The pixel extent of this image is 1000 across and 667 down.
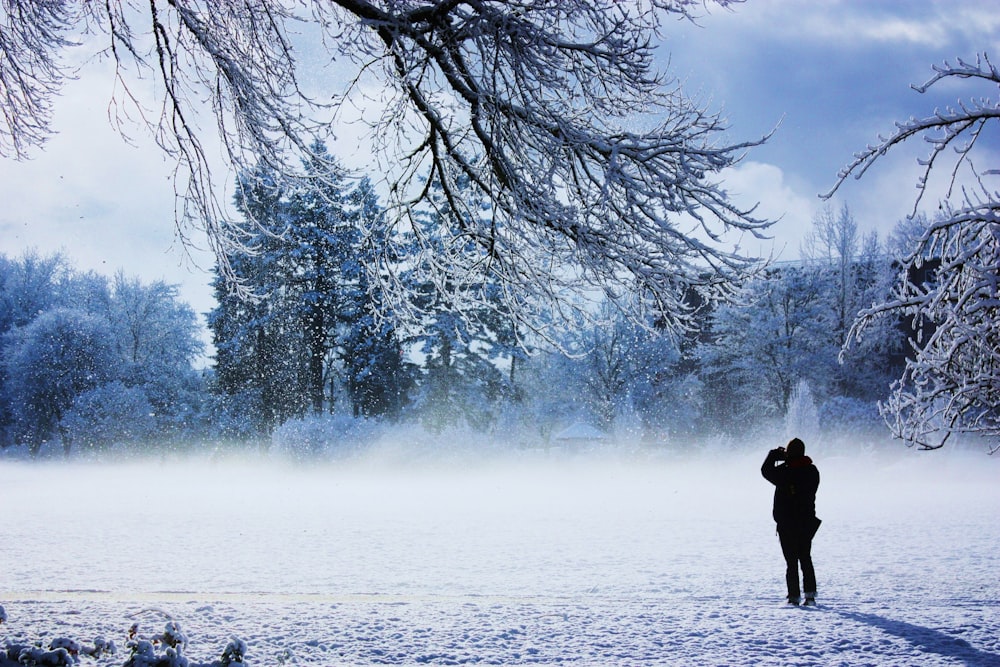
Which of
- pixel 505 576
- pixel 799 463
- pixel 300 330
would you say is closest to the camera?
pixel 799 463

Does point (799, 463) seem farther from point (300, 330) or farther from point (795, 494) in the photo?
point (300, 330)

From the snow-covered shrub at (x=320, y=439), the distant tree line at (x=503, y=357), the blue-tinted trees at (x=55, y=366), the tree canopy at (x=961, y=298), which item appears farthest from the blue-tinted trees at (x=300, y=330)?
the tree canopy at (x=961, y=298)

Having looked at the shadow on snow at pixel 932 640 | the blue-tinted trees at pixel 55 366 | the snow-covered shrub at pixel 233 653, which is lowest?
the shadow on snow at pixel 932 640

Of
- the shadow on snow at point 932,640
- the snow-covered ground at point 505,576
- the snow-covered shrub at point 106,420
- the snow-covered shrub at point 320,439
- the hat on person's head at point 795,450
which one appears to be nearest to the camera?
the shadow on snow at point 932,640

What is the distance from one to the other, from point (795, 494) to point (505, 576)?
11.4ft

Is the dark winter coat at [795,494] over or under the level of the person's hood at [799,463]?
under

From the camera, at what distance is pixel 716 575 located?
9.10 m

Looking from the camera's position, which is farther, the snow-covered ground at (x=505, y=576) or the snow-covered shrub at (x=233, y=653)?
the snow-covered ground at (x=505, y=576)

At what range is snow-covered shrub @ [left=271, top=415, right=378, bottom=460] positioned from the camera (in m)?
27.7

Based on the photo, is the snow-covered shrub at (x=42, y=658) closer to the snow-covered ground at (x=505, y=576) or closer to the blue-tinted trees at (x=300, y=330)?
the snow-covered ground at (x=505, y=576)

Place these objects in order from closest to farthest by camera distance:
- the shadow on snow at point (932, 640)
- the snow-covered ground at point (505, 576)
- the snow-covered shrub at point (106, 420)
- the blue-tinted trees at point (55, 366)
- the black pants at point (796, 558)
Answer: the shadow on snow at point (932, 640) → the snow-covered ground at point (505, 576) → the black pants at point (796, 558) → the snow-covered shrub at point (106, 420) → the blue-tinted trees at point (55, 366)

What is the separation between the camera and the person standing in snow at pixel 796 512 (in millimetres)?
7508

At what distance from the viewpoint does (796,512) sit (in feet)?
24.9

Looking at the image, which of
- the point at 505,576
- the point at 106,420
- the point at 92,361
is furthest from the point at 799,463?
the point at 92,361
